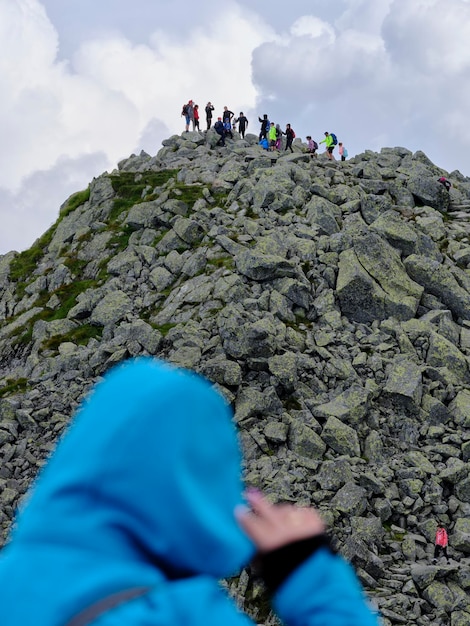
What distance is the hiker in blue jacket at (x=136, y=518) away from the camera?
1525 mm

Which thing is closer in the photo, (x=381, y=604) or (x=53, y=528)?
(x=53, y=528)

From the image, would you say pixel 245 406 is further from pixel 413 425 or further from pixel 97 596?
pixel 97 596

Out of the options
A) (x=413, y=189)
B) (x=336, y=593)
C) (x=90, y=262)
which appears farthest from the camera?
(x=413, y=189)

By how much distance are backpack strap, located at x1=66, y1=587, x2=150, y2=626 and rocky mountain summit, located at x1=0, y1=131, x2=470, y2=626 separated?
21.4 meters

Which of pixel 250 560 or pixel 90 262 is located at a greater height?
pixel 90 262

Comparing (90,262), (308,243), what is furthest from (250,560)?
(90,262)

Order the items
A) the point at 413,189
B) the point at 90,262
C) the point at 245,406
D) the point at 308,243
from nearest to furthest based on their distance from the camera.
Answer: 1. the point at 245,406
2. the point at 308,243
3. the point at 90,262
4. the point at 413,189

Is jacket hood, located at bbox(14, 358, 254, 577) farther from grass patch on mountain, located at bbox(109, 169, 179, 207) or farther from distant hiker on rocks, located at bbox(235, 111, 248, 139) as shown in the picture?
distant hiker on rocks, located at bbox(235, 111, 248, 139)

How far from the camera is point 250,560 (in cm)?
195

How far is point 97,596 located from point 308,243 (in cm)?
3582

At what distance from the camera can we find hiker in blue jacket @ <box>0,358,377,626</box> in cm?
153

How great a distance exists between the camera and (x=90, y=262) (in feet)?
144

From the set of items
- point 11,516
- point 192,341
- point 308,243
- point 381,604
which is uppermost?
point 308,243

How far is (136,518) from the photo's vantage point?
1.63 m
